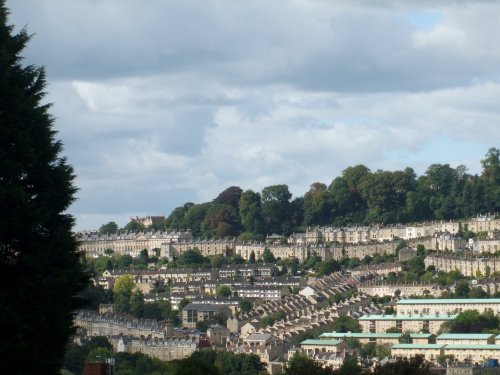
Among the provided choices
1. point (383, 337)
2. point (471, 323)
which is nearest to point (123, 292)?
point (383, 337)

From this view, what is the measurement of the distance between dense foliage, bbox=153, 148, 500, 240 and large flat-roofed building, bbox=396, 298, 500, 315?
80.6ft

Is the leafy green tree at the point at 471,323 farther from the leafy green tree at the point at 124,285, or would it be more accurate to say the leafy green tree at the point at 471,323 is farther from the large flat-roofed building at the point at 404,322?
the leafy green tree at the point at 124,285

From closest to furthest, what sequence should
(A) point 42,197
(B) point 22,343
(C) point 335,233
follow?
(B) point 22,343 → (A) point 42,197 → (C) point 335,233

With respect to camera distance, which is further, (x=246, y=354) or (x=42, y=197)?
(x=246, y=354)

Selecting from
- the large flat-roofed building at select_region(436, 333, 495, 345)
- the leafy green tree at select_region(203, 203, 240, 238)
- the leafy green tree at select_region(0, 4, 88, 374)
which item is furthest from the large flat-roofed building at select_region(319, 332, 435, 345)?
the leafy green tree at select_region(0, 4, 88, 374)

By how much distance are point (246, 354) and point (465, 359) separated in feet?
38.6

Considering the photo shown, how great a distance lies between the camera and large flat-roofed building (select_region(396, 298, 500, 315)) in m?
92.8

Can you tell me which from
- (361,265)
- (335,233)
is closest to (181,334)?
(361,265)

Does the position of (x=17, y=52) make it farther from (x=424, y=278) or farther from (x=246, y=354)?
(x=424, y=278)

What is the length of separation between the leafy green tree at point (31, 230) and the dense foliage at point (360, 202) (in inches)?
3882

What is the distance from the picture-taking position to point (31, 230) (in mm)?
21672

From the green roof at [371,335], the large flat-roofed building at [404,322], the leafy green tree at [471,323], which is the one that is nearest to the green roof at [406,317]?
the large flat-roofed building at [404,322]

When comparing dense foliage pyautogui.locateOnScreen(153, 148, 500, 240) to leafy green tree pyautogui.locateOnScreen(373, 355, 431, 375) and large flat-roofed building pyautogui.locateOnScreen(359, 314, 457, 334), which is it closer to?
large flat-roofed building pyautogui.locateOnScreen(359, 314, 457, 334)

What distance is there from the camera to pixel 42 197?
2277 centimetres
